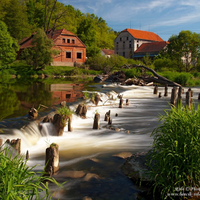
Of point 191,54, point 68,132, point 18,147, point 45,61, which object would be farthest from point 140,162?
point 191,54

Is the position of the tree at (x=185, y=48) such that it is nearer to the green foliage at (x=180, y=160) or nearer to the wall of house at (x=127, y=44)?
the wall of house at (x=127, y=44)

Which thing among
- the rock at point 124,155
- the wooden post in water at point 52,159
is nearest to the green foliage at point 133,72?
the rock at point 124,155

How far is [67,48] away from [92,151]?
50.2m

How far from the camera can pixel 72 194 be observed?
4918mm

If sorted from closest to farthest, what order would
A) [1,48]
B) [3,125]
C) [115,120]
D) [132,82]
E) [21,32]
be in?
[3,125] → [115,120] → [132,82] → [1,48] → [21,32]

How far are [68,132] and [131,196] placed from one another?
4.94 m

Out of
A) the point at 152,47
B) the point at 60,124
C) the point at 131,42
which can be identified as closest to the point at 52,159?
the point at 60,124

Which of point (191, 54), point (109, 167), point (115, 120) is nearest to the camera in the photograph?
point (109, 167)

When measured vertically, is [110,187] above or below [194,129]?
below

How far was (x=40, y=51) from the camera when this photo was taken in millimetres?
41156

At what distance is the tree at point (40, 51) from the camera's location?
133 ft

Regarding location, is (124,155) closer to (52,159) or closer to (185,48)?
(52,159)

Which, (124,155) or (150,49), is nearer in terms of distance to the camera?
(124,155)

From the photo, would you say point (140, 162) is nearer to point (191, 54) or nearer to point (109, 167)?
point (109, 167)
